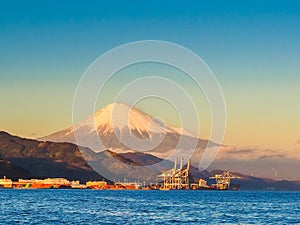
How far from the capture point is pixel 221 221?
94.3 m

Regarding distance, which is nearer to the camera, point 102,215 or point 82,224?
point 82,224

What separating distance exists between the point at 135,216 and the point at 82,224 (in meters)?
17.2

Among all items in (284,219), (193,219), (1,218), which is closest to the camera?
(1,218)

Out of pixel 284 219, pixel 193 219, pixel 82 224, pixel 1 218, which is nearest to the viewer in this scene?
pixel 82 224

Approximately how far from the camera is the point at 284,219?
104312 millimetres

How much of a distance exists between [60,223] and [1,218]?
969 centimetres

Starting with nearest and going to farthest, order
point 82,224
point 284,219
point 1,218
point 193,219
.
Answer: point 82,224, point 1,218, point 193,219, point 284,219

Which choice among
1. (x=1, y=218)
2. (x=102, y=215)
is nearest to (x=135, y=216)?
(x=102, y=215)

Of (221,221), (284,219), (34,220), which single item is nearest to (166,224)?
(221,221)

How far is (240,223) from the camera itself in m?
91.4

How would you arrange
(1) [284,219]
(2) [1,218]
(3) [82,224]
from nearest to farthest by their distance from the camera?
1. (3) [82,224]
2. (2) [1,218]
3. (1) [284,219]

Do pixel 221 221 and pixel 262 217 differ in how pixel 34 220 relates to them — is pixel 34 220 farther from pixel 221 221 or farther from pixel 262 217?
pixel 262 217

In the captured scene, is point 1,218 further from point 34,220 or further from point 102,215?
point 102,215

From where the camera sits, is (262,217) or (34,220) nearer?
(34,220)
